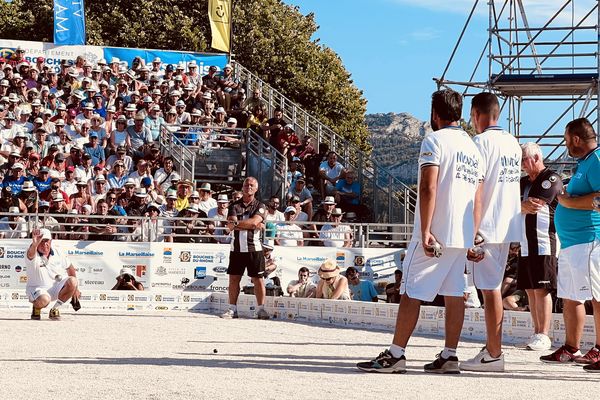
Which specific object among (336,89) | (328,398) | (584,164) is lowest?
(328,398)

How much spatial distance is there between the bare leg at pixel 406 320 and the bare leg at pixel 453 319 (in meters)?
0.35

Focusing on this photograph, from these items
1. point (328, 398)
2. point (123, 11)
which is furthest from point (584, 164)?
point (123, 11)

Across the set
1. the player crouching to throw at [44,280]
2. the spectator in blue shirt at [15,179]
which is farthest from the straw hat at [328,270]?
the spectator in blue shirt at [15,179]

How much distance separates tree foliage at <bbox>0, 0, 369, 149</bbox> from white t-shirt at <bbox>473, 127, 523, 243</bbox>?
3579 cm

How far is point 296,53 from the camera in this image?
4878cm

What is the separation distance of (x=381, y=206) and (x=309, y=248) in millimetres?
4603

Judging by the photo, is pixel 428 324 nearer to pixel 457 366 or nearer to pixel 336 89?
pixel 457 366

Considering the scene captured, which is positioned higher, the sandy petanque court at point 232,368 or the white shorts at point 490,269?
the white shorts at point 490,269

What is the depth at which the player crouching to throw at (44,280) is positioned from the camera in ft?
51.3

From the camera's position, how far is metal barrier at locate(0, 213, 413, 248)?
20.5 metres

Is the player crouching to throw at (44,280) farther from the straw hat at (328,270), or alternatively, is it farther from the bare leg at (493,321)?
the bare leg at (493,321)

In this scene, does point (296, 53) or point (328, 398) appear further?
point (296, 53)

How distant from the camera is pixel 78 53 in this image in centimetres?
2956

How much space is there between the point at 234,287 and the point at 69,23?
1603 cm
